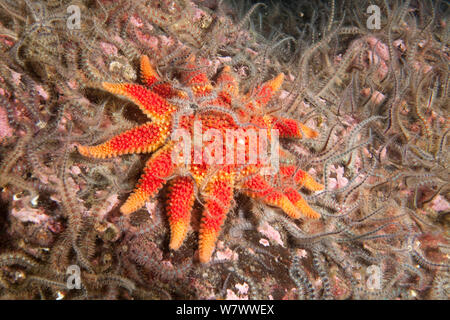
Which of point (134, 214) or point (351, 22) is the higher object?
point (351, 22)

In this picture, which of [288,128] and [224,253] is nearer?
[224,253]

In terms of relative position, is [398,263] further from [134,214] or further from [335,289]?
[134,214]

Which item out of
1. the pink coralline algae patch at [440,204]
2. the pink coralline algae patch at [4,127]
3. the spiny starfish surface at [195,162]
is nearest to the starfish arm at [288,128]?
the spiny starfish surface at [195,162]

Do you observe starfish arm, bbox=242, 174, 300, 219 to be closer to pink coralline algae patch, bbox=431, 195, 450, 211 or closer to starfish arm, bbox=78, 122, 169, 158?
starfish arm, bbox=78, 122, 169, 158

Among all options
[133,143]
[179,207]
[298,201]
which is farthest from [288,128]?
[133,143]

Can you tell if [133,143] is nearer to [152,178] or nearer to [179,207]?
[152,178]
